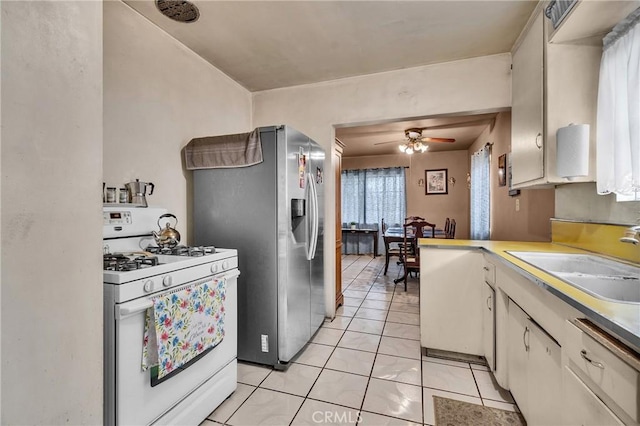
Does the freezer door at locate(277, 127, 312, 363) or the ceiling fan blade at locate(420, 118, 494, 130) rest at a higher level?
the ceiling fan blade at locate(420, 118, 494, 130)

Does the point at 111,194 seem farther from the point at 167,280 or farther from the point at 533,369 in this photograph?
the point at 533,369

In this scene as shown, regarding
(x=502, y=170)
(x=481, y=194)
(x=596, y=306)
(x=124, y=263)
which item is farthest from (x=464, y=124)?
(x=124, y=263)

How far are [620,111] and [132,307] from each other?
2.53 meters

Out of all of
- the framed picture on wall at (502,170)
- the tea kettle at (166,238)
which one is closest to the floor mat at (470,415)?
the tea kettle at (166,238)

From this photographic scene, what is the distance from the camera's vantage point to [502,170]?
3391 millimetres

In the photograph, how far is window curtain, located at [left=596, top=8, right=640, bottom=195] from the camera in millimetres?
1456

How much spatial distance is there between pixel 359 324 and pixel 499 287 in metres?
1.51

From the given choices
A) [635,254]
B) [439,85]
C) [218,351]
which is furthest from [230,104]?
[635,254]

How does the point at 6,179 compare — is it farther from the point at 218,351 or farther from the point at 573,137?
the point at 573,137

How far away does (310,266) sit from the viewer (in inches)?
101

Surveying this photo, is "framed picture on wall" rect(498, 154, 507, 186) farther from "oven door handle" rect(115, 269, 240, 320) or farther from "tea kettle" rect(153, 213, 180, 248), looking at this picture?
"oven door handle" rect(115, 269, 240, 320)

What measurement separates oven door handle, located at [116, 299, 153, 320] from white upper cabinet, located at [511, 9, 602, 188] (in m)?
2.31

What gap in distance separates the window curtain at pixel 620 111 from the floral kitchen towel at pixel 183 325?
2.20 metres

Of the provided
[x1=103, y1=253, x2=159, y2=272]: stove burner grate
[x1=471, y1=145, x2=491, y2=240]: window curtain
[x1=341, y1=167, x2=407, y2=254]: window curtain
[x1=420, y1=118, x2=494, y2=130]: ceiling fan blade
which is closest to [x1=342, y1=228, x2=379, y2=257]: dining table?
[x1=341, y1=167, x2=407, y2=254]: window curtain
